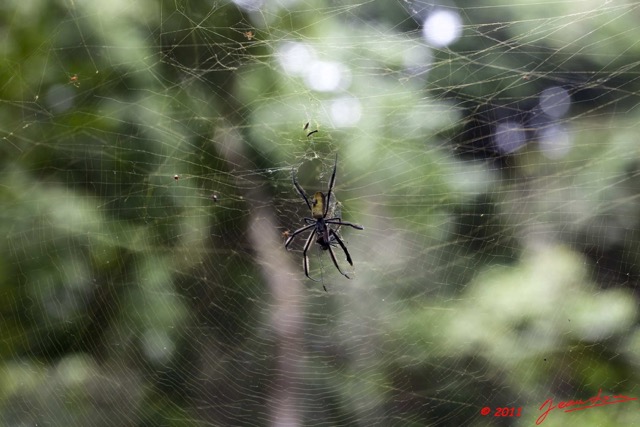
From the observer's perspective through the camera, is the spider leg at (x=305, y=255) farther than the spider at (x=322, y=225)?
Yes

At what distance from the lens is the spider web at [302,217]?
339cm

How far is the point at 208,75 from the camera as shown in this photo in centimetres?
346

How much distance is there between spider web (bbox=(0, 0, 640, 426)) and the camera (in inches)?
133

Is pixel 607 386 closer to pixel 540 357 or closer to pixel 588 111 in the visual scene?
pixel 540 357

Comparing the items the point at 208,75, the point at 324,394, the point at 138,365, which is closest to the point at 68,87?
the point at 208,75
